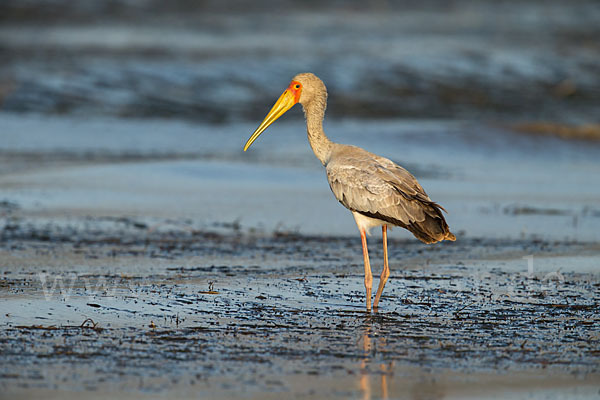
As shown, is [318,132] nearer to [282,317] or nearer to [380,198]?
[380,198]

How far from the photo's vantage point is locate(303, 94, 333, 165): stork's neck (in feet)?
27.6

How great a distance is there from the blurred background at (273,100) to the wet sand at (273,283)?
0.32 feet

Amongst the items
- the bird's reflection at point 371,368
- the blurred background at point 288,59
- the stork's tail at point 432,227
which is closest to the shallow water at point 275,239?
the bird's reflection at point 371,368

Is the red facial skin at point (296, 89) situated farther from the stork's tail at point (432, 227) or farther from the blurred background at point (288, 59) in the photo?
the blurred background at point (288, 59)

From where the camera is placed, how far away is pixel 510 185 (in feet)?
43.2

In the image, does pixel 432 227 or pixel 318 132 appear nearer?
pixel 432 227

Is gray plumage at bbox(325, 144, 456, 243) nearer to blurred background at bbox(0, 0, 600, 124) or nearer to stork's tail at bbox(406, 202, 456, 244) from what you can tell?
stork's tail at bbox(406, 202, 456, 244)

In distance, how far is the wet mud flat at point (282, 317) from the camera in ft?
17.2

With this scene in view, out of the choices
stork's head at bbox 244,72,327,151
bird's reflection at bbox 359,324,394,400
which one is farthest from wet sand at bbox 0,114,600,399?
stork's head at bbox 244,72,327,151

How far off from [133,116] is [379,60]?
967 centimetres

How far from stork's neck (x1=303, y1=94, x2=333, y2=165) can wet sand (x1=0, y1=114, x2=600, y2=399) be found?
1.01 m

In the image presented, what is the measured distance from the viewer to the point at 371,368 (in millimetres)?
5473

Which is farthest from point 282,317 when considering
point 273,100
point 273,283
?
point 273,100

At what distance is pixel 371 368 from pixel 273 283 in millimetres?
2328
